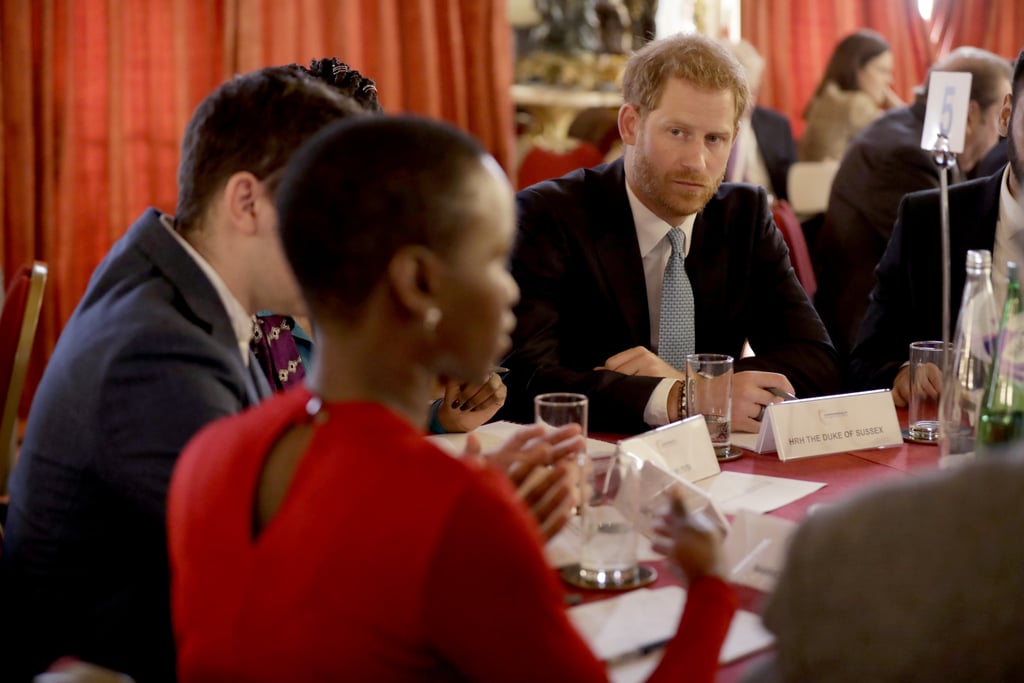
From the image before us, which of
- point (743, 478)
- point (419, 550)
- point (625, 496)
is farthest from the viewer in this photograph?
point (743, 478)

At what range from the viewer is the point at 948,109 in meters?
1.68

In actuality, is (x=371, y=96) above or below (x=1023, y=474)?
above

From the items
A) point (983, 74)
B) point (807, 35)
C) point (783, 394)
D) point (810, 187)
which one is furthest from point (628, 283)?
point (807, 35)

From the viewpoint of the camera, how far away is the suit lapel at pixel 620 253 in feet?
7.34

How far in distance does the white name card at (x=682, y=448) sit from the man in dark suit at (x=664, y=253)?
1.88 feet

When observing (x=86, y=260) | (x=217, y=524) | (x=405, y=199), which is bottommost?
(x=86, y=260)

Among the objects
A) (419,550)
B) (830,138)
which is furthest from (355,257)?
(830,138)

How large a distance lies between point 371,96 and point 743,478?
2.61ft

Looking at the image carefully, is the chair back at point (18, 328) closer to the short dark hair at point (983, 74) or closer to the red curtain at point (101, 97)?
the red curtain at point (101, 97)

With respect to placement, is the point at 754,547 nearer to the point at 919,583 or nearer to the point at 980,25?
the point at 919,583

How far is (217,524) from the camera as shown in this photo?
0.86 metres

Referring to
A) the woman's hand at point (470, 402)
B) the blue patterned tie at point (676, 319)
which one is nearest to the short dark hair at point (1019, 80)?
the blue patterned tie at point (676, 319)

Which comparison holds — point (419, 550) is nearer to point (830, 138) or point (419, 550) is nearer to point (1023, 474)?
point (1023, 474)

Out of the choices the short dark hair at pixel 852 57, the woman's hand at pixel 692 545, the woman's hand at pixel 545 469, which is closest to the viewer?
the woman's hand at pixel 692 545
